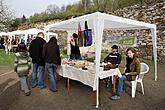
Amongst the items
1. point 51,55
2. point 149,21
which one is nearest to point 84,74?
point 51,55

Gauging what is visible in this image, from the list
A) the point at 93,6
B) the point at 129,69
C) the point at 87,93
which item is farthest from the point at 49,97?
the point at 93,6

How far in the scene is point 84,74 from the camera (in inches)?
223

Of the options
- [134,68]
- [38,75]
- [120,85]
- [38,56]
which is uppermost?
[38,56]

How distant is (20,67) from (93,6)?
1889 centimetres

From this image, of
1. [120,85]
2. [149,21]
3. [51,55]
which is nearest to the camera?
[120,85]

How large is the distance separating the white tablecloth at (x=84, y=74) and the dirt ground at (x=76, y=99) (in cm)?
45

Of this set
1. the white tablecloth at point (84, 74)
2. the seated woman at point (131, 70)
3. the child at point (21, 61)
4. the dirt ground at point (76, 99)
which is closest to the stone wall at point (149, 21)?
the dirt ground at point (76, 99)

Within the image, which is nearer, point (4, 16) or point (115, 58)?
point (115, 58)

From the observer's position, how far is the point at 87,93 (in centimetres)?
617

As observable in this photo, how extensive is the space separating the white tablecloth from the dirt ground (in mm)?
454

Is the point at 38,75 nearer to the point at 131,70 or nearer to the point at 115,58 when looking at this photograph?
the point at 115,58

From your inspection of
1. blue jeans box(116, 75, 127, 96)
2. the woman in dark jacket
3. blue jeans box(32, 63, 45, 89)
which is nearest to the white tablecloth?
blue jeans box(116, 75, 127, 96)

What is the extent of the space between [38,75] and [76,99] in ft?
5.20

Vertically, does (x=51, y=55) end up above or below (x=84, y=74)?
above
